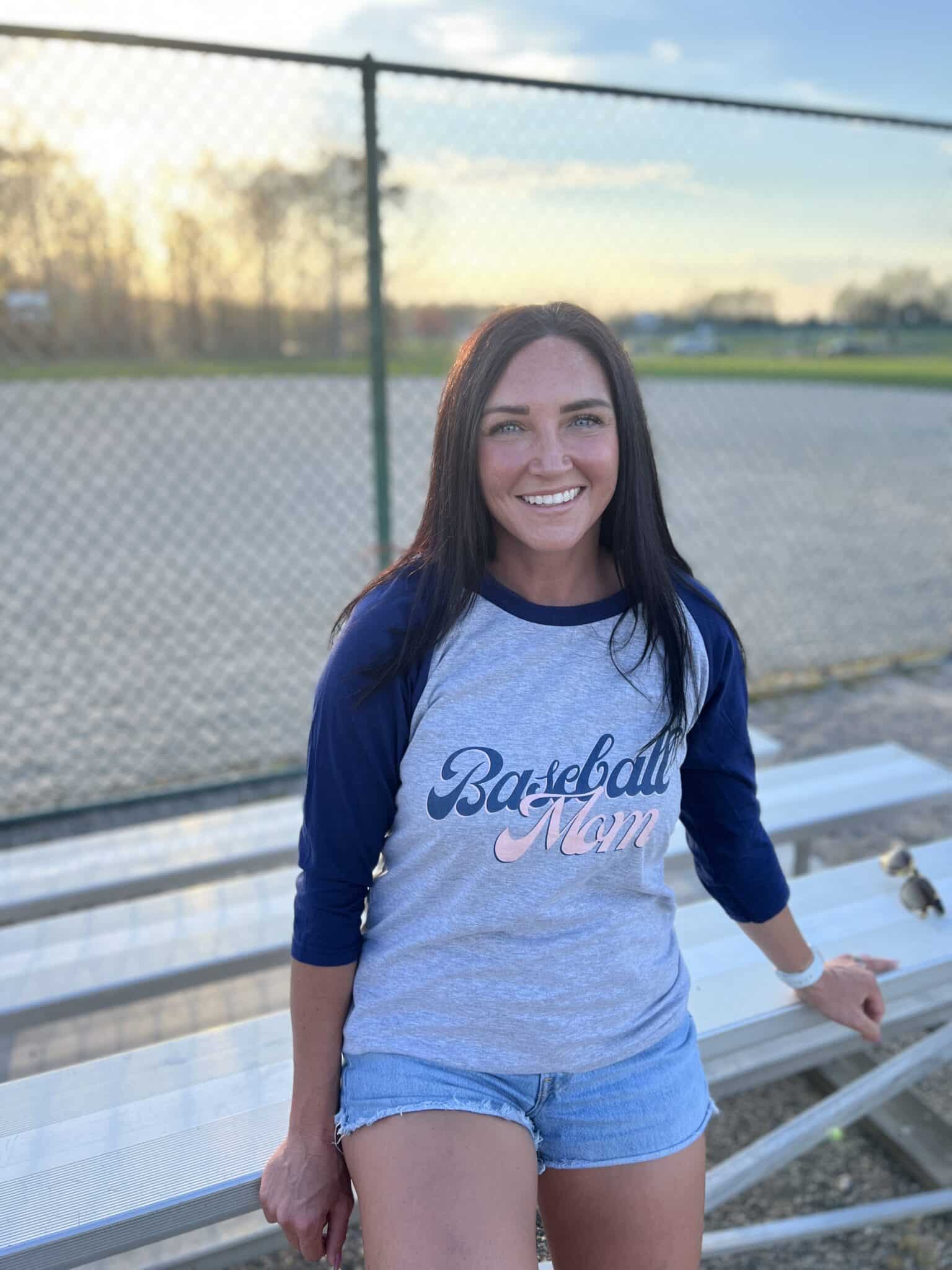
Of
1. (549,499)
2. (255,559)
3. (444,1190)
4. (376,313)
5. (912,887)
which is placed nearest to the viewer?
(444,1190)

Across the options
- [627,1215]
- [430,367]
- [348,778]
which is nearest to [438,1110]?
[627,1215]

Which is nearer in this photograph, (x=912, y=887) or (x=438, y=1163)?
(x=438, y=1163)

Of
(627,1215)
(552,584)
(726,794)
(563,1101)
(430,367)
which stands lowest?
(627,1215)

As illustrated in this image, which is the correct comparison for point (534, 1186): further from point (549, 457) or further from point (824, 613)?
point (824, 613)

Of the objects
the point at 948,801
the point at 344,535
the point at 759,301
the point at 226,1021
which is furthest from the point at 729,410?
the point at 226,1021

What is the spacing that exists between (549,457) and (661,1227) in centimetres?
113

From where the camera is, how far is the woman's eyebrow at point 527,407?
5.05ft

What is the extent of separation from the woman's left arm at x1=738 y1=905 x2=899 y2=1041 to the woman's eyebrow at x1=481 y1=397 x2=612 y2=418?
0.94 m

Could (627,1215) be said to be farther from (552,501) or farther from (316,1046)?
(552,501)

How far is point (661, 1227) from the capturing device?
1.48 meters

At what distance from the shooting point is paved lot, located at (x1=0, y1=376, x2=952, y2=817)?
4.96m

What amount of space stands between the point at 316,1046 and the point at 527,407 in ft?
3.24

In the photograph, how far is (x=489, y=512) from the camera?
5.33 feet

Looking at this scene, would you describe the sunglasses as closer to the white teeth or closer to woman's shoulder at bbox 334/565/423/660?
the white teeth
